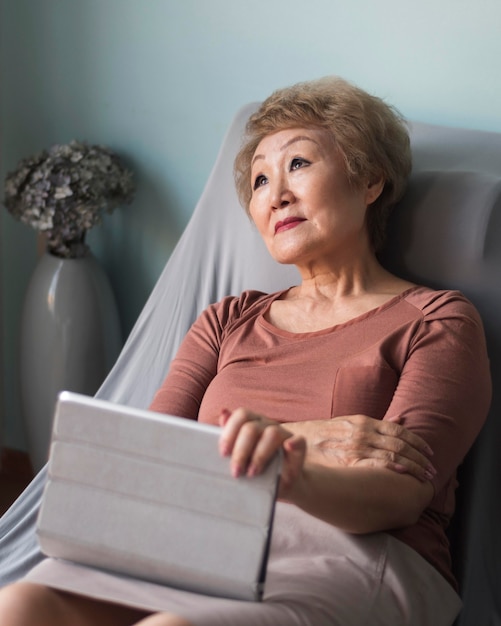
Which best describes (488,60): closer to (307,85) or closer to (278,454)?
(307,85)

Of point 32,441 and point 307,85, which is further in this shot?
point 32,441

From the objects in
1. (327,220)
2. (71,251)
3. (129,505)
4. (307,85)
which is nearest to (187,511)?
(129,505)

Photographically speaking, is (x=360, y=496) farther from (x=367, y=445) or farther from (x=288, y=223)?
(x=288, y=223)

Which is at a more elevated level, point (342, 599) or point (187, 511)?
point (187, 511)

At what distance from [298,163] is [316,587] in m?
0.74

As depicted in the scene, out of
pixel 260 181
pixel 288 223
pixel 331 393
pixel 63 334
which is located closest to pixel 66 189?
pixel 63 334

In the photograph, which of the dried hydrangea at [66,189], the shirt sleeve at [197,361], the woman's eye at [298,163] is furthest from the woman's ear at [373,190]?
the dried hydrangea at [66,189]

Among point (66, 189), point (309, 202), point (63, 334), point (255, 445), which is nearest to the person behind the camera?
point (255, 445)

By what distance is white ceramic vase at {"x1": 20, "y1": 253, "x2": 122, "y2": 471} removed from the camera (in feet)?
7.84

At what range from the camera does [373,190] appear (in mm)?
1707

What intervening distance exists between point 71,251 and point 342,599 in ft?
4.56

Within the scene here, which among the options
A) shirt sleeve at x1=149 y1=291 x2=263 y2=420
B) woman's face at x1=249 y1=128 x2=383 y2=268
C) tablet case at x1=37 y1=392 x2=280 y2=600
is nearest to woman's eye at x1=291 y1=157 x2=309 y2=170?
woman's face at x1=249 y1=128 x2=383 y2=268

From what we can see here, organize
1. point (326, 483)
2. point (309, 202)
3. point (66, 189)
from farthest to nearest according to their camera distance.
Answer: point (66, 189) < point (309, 202) < point (326, 483)

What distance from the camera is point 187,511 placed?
1.07m
